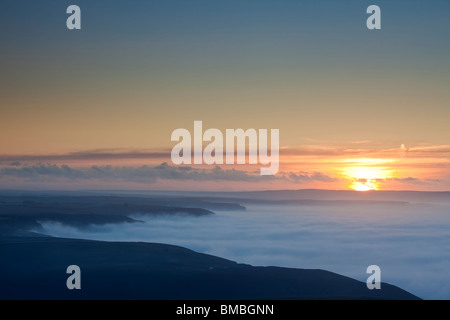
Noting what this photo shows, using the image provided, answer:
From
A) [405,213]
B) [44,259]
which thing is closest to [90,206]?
[44,259]

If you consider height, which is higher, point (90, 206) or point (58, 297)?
point (90, 206)

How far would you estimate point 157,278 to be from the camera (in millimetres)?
26375

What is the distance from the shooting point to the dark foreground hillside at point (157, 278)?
80.9 ft

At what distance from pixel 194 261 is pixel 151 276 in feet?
14.9

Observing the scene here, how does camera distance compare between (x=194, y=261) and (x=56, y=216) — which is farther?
(x=56, y=216)

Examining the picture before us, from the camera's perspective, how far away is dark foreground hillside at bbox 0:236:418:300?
24.7m

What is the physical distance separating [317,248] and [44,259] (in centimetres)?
2042

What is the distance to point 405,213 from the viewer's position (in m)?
52.7

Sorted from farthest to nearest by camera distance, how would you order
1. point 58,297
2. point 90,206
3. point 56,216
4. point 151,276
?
point 90,206 → point 56,216 → point 151,276 → point 58,297

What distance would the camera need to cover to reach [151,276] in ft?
Answer: 87.2

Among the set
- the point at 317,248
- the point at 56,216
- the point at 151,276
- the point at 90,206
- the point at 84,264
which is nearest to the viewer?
the point at 151,276

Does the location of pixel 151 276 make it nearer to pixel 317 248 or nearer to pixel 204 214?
pixel 317 248
